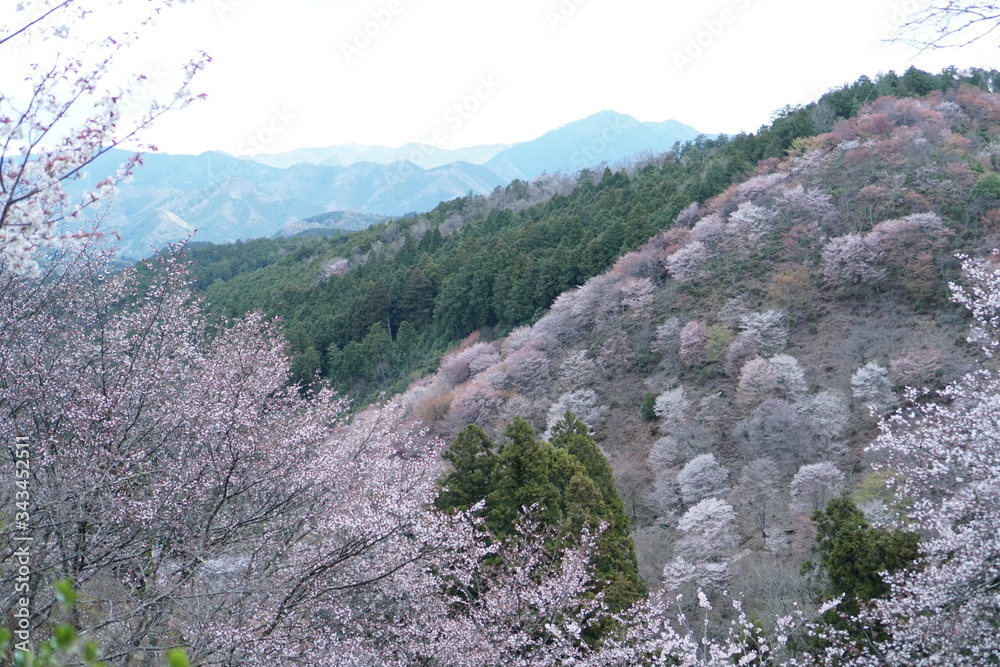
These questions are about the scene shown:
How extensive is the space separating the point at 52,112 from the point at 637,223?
29.6 meters

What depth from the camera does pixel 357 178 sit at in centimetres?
17612

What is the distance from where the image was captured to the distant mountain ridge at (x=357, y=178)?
462ft

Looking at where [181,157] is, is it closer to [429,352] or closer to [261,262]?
[261,262]

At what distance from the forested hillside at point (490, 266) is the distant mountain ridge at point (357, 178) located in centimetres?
8285

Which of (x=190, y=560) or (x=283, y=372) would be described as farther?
(x=283, y=372)

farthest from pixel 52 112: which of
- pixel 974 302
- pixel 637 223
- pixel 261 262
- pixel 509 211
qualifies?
pixel 261 262

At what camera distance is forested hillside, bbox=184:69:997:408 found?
31.6 meters

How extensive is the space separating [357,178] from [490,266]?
5971 inches

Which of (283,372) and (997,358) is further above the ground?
(283,372)

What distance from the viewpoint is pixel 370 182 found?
17275 centimetres

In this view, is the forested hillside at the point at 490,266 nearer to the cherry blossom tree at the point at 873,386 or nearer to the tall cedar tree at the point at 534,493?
the cherry blossom tree at the point at 873,386

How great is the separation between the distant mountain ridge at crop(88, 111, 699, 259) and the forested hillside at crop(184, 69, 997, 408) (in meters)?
82.9

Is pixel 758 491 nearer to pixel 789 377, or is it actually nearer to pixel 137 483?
pixel 789 377

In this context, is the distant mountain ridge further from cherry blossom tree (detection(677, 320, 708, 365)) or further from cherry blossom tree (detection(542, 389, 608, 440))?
cherry blossom tree (detection(677, 320, 708, 365))
